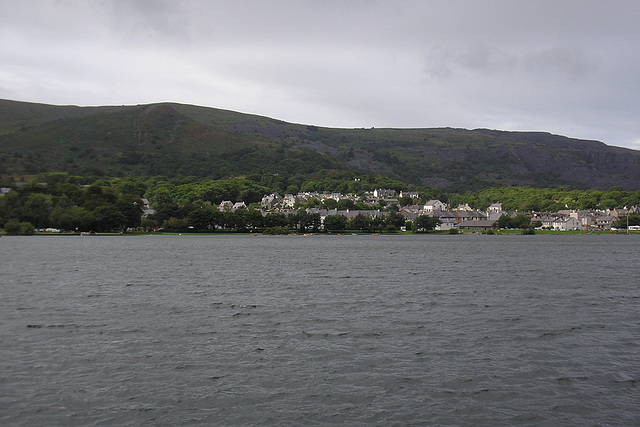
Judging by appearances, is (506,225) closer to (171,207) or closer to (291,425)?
(171,207)

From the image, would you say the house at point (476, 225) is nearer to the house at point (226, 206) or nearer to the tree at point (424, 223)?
the tree at point (424, 223)

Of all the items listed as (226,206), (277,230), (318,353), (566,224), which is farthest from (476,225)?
(318,353)

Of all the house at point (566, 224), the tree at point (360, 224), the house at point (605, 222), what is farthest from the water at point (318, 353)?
the house at point (605, 222)

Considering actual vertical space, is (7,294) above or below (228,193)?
below

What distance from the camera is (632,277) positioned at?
40.9m

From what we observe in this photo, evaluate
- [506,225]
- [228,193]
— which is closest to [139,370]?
[506,225]

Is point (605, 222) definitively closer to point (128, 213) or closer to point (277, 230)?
point (277, 230)

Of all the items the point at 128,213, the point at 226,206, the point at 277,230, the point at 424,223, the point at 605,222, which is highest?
the point at 226,206

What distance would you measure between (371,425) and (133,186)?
16288cm

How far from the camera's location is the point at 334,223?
128 m

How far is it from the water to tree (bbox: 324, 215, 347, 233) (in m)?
92.2

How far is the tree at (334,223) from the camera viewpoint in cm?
12812

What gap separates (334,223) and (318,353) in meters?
111

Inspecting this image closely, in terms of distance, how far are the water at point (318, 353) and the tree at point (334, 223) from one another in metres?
92.2
